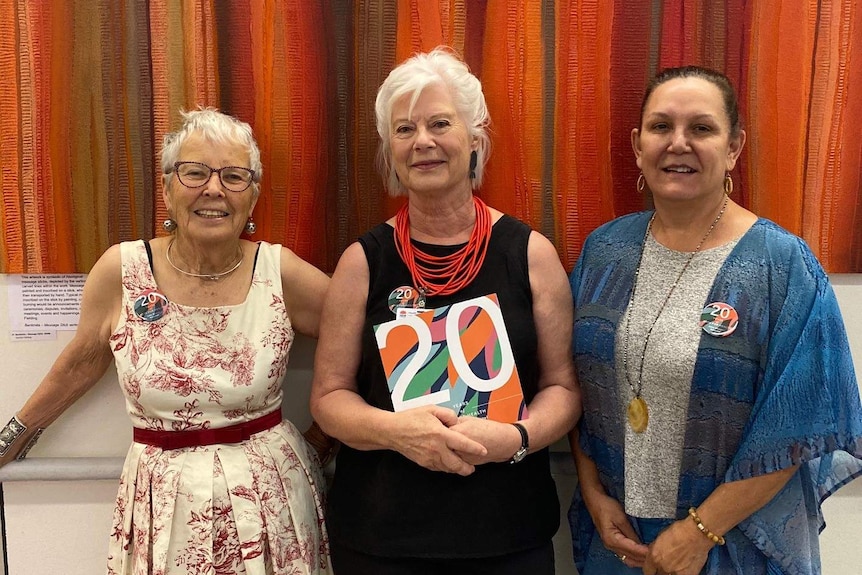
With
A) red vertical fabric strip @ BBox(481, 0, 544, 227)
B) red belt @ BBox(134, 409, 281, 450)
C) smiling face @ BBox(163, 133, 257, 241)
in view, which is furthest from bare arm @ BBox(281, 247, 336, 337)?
red vertical fabric strip @ BBox(481, 0, 544, 227)

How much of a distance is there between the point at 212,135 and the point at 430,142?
487mm

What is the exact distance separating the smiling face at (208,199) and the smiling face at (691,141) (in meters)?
0.87

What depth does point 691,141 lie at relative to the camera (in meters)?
1.13

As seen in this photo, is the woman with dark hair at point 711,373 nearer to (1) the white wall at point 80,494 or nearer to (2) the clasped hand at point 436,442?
(2) the clasped hand at point 436,442

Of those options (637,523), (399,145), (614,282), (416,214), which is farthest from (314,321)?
(637,523)

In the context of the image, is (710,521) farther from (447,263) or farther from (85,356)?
(85,356)

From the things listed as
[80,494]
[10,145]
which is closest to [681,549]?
[80,494]

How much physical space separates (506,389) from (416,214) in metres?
0.43

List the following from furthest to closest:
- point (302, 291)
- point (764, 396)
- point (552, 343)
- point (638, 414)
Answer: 1. point (302, 291)
2. point (552, 343)
3. point (638, 414)
4. point (764, 396)

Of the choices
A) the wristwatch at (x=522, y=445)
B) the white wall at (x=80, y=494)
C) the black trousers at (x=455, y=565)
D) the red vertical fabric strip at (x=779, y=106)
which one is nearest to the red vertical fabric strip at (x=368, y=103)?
the white wall at (x=80, y=494)

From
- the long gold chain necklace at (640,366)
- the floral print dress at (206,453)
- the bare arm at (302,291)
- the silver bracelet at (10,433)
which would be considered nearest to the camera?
the long gold chain necklace at (640,366)

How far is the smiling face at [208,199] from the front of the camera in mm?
1304

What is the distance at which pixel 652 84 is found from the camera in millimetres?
1226

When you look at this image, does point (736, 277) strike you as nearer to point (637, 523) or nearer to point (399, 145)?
point (637, 523)
